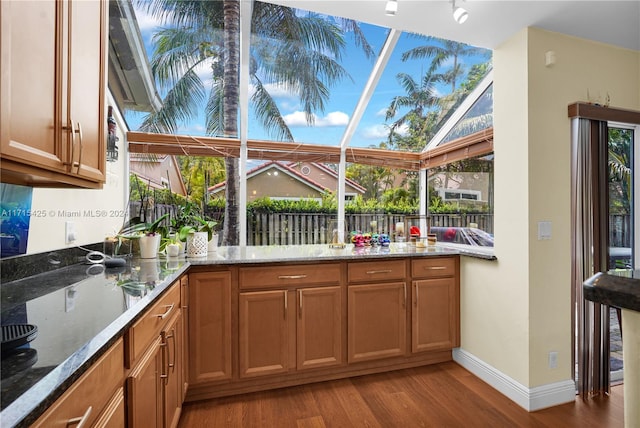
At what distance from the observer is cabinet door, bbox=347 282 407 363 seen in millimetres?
2385

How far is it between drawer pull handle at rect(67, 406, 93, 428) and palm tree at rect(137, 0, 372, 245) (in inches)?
86.5

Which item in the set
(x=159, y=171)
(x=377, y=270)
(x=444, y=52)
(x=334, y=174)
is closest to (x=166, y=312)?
(x=377, y=270)

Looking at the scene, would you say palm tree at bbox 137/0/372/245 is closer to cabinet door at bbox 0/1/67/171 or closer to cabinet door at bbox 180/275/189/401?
cabinet door at bbox 180/275/189/401

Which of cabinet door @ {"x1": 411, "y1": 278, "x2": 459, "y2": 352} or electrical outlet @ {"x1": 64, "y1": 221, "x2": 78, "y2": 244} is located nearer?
electrical outlet @ {"x1": 64, "y1": 221, "x2": 78, "y2": 244}

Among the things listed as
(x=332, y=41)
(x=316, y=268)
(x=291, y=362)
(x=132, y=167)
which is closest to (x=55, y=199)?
(x=132, y=167)

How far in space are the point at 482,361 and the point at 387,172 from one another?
6.28ft

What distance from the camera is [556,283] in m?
2.12

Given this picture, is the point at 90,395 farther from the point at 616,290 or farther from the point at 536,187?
the point at 536,187

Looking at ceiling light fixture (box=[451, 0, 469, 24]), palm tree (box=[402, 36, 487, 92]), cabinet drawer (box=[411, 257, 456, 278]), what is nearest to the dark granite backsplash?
cabinet drawer (box=[411, 257, 456, 278])

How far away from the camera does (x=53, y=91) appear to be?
105 centimetres

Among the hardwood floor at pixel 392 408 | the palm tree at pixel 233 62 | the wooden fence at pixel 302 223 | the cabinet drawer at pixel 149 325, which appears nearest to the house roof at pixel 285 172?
the palm tree at pixel 233 62

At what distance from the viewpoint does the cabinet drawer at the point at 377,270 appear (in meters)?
2.40

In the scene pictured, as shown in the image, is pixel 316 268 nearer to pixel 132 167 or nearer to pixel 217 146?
pixel 217 146

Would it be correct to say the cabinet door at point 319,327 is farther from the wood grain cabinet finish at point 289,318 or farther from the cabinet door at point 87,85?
the cabinet door at point 87,85
